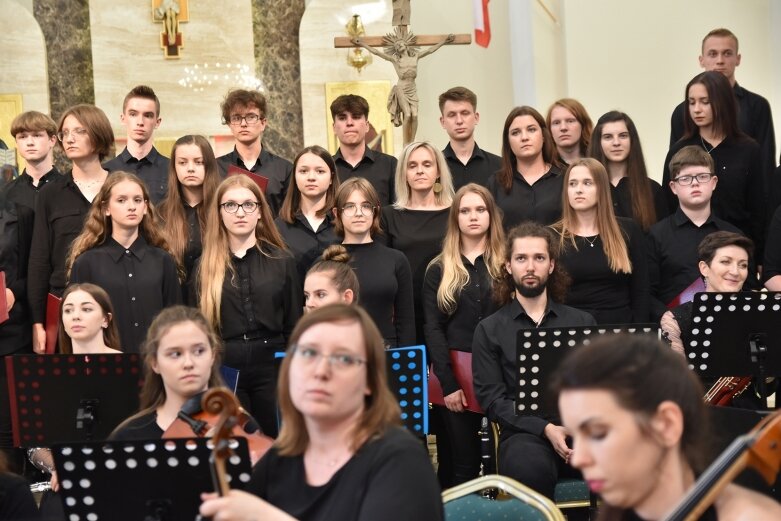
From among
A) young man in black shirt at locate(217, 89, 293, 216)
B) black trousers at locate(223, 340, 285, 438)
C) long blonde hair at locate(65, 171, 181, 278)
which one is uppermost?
young man in black shirt at locate(217, 89, 293, 216)

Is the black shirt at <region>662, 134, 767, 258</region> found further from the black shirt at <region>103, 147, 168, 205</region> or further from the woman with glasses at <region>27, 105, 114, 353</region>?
the woman with glasses at <region>27, 105, 114, 353</region>

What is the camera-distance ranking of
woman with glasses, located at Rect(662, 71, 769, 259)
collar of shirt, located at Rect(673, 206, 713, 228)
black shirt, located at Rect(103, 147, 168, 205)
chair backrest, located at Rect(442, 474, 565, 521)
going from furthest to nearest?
black shirt, located at Rect(103, 147, 168, 205) → woman with glasses, located at Rect(662, 71, 769, 259) → collar of shirt, located at Rect(673, 206, 713, 228) → chair backrest, located at Rect(442, 474, 565, 521)

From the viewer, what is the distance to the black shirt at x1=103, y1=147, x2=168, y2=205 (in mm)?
5219

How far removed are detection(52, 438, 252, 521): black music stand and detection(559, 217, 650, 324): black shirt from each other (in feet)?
7.93

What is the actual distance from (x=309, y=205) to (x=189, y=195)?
0.53m

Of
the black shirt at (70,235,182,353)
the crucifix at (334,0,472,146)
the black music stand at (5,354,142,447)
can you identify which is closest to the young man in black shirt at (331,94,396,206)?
the black shirt at (70,235,182,353)

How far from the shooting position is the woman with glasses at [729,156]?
201 inches

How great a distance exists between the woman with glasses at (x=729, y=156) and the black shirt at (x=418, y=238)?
4.21 ft

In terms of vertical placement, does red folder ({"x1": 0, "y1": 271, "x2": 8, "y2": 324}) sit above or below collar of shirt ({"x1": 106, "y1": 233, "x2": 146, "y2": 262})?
below

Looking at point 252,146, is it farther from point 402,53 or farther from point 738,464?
point 738,464

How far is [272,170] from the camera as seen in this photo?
5449 mm

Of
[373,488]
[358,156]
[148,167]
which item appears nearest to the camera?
[373,488]

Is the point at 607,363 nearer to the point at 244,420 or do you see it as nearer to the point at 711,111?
the point at 244,420

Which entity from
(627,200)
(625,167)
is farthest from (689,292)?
(625,167)
